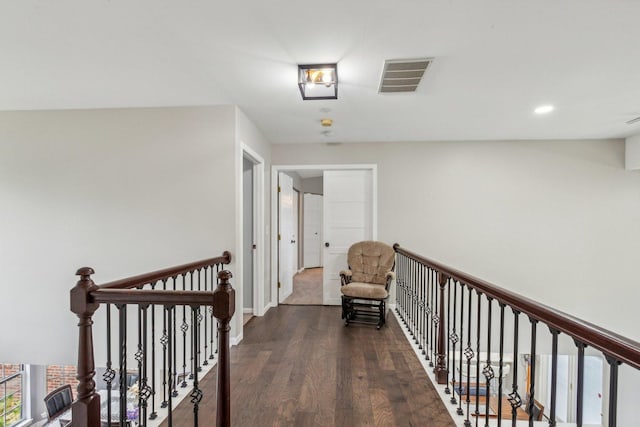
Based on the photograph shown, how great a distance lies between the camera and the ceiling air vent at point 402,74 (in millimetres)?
2338

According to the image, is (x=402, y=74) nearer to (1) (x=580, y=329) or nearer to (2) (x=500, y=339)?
(2) (x=500, y=339)

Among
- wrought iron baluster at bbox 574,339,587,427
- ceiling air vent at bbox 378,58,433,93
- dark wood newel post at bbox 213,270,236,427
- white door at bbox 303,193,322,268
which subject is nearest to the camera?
wrought iron baluster at bbox 574,339,587,427

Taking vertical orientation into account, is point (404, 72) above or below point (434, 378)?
above

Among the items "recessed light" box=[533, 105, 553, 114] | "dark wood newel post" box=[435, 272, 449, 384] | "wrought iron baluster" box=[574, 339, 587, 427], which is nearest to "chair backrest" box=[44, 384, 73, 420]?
"dark wood newel post" box=[435, 272, 449, 384]

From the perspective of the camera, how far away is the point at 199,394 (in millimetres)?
1573

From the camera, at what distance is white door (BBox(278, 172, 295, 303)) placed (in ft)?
15.7

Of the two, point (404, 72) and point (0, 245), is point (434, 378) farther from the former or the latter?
point (0, 245)

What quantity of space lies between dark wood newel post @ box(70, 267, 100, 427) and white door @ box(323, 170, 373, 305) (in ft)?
11.4

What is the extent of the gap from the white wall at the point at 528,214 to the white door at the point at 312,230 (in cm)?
365

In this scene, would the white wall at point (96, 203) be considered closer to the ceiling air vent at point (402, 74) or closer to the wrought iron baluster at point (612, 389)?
the ceiling air vent at point (402, 74)

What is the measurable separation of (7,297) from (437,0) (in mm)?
4722

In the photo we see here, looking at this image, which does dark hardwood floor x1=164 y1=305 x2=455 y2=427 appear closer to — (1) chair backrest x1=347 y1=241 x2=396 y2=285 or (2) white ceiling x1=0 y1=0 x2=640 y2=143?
(1) chair backrest x1=347 y1=241 x2=396 y2=285

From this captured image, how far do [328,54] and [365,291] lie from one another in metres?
2.58

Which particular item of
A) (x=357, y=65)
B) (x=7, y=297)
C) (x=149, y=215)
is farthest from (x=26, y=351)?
→ (x=357, y=65)
